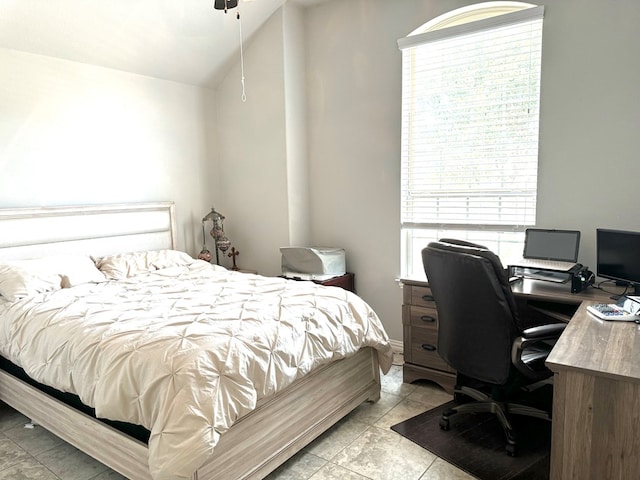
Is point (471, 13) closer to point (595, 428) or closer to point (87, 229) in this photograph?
point (595, 428)

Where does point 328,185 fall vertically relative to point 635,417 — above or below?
above

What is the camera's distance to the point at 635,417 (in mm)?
1473

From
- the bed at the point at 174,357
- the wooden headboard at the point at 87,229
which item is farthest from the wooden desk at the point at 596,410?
the wooden headboard at the point at 87,229

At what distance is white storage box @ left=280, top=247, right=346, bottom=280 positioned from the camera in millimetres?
3672

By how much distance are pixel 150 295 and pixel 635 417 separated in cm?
247

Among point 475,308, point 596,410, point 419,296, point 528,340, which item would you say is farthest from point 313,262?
point 596,410

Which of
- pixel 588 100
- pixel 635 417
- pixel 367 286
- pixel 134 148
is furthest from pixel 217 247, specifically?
pixel 635 417

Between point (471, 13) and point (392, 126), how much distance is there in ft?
3.16

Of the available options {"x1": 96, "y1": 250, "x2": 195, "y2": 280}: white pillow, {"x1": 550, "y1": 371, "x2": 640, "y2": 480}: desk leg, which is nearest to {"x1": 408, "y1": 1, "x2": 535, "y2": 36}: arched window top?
{"x1": 550, "y1": 371, "x2": 640, "y2": 480}: desk leg

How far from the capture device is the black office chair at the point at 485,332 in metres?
2.11

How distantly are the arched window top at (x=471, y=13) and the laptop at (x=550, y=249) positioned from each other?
150 cm

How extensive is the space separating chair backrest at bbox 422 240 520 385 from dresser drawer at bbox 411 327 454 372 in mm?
566

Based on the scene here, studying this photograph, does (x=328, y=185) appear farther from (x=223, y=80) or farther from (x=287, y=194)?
(x=223, y=80)

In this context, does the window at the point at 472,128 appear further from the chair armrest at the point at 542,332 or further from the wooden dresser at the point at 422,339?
the chair armrest at the point at 542,332
